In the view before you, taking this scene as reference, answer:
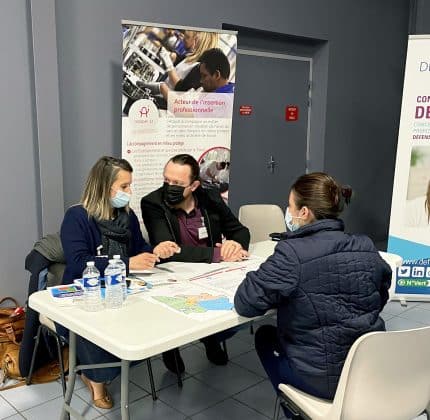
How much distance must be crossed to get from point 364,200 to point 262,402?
363 cm

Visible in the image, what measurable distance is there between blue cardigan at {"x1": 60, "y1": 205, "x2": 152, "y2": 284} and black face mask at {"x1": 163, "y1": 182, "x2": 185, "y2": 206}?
0.49 meters

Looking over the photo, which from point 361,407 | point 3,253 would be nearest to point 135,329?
point 361,407

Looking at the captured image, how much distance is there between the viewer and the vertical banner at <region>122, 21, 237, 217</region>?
3.27 metres

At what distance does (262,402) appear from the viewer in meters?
2.60

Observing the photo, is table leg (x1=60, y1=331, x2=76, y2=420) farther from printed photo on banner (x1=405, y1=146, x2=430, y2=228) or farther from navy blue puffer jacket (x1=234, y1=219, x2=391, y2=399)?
printed photo on banner (x1=405, y1=146, x2=430, y2=228)

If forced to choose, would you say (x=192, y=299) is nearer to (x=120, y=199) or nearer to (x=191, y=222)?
(x=120, y=199)

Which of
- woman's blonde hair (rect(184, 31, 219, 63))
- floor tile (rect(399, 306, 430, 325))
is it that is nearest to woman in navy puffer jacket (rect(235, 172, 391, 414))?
woman's blonde hair (rect(184, 31, 219, 63))

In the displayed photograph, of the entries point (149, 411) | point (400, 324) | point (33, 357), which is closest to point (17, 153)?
point (33, 357)

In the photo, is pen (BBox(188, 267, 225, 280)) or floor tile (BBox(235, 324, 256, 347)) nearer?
pen (BBox(188, 267, 225, 280))

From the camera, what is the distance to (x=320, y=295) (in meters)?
1.71

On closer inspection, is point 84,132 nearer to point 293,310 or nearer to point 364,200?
point 293,310

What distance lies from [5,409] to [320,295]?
176 cm

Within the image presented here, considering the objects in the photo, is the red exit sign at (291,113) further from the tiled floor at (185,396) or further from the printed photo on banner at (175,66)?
the tiled floor at (185,396)

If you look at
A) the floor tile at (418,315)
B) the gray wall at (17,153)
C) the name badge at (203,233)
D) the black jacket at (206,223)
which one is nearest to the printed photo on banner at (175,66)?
the gray wall at (17,153)
